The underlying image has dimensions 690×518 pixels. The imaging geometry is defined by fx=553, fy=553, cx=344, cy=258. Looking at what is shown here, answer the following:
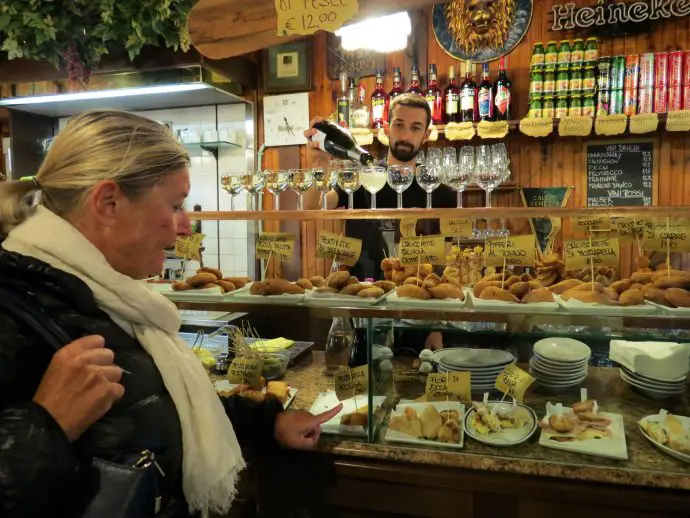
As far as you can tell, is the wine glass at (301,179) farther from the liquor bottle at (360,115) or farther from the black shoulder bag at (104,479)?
the liquor bottle at (360,115)

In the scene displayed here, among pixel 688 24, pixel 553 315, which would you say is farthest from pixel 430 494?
pixel 688 24

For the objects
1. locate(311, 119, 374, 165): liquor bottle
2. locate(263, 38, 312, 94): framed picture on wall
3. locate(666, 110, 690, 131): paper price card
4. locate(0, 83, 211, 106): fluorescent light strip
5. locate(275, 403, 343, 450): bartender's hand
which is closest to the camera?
locate(275, 403, 343, 450): bartender's hand

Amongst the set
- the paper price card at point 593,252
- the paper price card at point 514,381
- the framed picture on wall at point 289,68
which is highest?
the framed picture on wall at point 289,68

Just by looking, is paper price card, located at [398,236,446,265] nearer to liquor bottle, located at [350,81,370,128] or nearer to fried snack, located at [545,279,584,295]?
fried snack, located at [545,279,584,295]

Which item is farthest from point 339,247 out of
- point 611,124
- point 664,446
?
point 611,124

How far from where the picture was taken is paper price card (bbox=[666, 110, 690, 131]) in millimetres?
3359

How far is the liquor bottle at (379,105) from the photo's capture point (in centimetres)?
393

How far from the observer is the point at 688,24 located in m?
3.52

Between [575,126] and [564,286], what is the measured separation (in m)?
Result: 2.38

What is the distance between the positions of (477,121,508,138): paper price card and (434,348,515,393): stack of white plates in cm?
225

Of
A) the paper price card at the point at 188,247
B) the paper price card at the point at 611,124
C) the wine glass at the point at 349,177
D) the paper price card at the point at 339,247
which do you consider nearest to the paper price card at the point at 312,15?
the wine glass at the point at 349,177

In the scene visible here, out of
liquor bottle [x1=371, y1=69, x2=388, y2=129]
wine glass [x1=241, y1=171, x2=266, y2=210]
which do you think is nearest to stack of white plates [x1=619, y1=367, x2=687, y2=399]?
wine glass [x1=241, y1=171, x2=266, y2=210]

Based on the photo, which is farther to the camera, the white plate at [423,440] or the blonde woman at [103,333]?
the white plate at [423,440]

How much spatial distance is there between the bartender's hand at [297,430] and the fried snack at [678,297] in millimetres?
920
